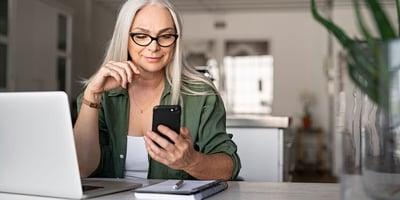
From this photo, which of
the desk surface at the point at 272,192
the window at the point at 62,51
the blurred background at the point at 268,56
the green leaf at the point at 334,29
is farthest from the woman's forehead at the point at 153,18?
the blurred background at the point at 268,56

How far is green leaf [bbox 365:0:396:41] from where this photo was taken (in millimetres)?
700

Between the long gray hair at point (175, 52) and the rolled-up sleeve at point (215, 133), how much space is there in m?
0.05

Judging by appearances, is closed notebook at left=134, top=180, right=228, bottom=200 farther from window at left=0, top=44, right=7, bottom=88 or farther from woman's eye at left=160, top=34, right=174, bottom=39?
window at left=0, top=44, right=7, bottom=88

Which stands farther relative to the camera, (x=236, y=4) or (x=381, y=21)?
(x=236, y=4)

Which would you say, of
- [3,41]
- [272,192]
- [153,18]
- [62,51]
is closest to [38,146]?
[272,192]

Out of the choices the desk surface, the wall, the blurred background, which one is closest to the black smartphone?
the desk surface

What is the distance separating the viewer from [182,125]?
1381mm

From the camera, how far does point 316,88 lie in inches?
328

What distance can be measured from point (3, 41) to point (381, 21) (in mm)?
4653

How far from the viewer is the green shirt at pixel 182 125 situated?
4.43 ft

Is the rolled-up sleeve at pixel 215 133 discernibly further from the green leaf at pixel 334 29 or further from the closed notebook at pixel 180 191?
the green leaf at pixel 334 29

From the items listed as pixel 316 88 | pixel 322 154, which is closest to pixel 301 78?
pixel 316 88

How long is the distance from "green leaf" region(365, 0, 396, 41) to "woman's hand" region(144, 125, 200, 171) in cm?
46

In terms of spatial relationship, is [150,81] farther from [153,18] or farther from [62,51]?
[62,51]
